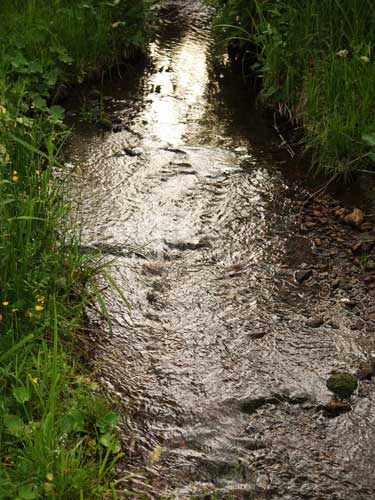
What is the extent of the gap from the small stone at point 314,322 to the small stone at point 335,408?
1.86 feet

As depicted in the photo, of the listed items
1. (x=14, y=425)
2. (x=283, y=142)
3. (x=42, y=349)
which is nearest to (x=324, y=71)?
(x=283, y=142)

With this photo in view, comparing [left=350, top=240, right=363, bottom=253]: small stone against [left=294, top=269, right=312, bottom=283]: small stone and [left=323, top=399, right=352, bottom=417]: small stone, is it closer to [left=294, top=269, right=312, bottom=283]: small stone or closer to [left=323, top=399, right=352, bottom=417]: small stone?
[left=294, top=269, right=312, bottom=283]: small stone

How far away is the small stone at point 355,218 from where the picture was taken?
4.52 metres

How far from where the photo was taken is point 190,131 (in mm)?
5633

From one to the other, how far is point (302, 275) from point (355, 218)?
0.66 metres

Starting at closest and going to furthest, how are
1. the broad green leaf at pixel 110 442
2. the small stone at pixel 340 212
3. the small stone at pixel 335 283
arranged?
the broad green leaf at pixel 110 442 → the small stone at pixel 335 283 → the small stone at pixel 340 212

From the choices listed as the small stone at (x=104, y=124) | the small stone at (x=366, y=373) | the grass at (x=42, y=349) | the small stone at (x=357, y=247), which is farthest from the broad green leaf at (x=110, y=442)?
the small stone at (x=104, y=124)

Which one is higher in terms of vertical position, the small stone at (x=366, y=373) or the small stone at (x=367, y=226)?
the small stone at (x=367, y=226)

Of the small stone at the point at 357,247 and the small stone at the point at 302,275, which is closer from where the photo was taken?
the small stone at the point at 302,275

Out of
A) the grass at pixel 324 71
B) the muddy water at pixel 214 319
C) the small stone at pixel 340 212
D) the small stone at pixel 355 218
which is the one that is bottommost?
the muddy water at pixel 214 319

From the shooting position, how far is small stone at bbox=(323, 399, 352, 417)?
10.6 feet

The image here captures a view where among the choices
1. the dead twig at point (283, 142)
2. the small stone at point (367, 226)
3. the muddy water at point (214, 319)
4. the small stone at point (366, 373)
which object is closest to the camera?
the muddy water at point (214, 319)

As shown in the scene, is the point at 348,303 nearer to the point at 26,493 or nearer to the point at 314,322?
the point at 314,322

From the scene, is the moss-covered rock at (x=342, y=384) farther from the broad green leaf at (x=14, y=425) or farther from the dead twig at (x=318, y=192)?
the dead twig at (x=318, y=192)
